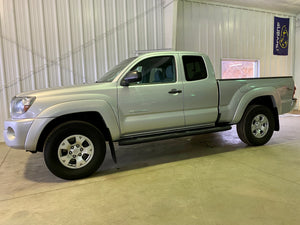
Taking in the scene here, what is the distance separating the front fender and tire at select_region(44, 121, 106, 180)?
16 centimetres

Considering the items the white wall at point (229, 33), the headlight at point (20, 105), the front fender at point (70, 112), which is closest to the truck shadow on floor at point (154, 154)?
the front fender at point (70, 112)

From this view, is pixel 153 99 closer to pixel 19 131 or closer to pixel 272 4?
pixel 19 131

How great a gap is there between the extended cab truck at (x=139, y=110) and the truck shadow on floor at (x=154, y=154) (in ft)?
1.55

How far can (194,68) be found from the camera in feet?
13.5

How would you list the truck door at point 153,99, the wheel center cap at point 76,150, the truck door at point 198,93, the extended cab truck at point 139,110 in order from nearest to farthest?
1. the extended cab truck at point 139,110
2. the wheel center cap at point 76,150
3. the truck door at point 153,99
4. the truck door at point 198,93

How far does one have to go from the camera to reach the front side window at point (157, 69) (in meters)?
3.74

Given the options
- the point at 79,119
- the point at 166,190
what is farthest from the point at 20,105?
the point at 166,190

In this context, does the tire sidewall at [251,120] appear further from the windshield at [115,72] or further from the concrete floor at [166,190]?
the windshield at [115,72]

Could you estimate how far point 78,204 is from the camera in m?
2.55

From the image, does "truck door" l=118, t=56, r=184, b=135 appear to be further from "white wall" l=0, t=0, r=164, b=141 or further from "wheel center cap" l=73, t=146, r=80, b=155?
"white wall" l=0, t=0, r=164, b=141

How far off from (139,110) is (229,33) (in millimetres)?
7215

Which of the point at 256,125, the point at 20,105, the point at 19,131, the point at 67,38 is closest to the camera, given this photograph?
the point at 19,131

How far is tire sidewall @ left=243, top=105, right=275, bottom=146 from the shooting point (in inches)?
178

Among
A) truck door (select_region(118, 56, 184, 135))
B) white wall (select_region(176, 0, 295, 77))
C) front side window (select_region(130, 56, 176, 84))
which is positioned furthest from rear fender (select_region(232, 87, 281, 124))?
white wall (select_region(176, 0, 295, 77))
